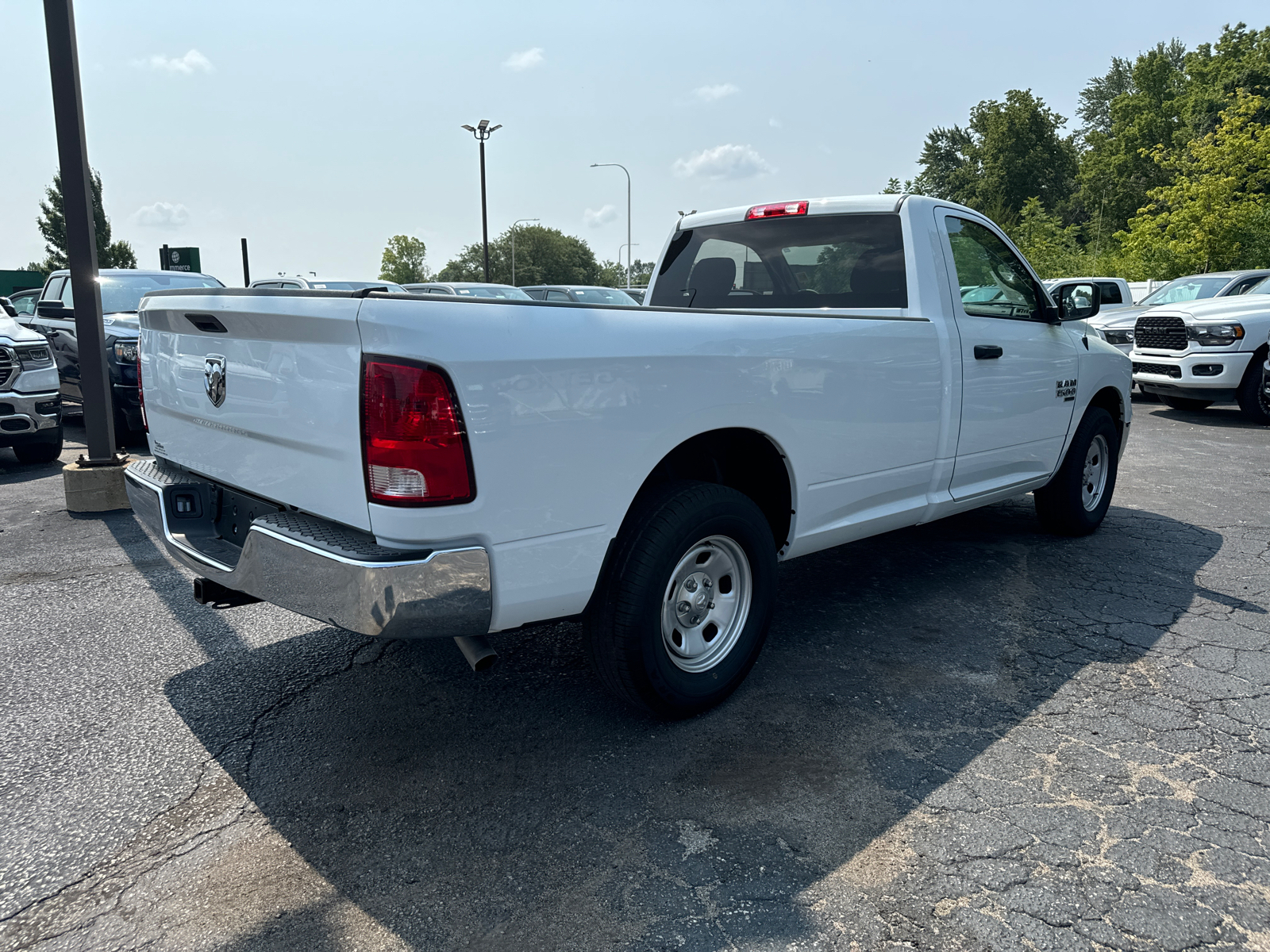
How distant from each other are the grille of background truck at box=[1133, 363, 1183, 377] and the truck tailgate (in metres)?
12.1

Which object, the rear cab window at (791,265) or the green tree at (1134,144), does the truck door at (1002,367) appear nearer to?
the rear cab window at (791,265)

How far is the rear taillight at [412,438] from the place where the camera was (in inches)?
91.7

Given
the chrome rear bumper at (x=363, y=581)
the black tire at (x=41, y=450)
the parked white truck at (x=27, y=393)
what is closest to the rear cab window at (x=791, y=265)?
the chrome rear bumper at (x=363, y=581)

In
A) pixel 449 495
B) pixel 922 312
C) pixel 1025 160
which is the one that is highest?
pixel 1025 160

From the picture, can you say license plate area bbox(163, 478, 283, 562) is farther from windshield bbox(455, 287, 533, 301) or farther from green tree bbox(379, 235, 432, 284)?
green tree bbox(379, 235, 432, 284)

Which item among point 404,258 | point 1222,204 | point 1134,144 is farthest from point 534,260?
point 1222,204

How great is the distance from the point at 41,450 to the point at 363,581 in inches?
327

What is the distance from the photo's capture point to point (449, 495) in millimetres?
2393

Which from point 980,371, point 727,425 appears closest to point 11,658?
point 727,425

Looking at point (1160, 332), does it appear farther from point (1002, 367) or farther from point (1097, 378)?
point (1002, 367)

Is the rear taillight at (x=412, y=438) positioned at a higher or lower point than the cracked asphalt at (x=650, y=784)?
higher

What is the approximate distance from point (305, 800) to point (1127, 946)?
7.42ft

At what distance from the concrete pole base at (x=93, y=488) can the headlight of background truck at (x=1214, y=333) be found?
12.0 m

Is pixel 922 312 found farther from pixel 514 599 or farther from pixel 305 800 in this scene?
pixel 305 800
